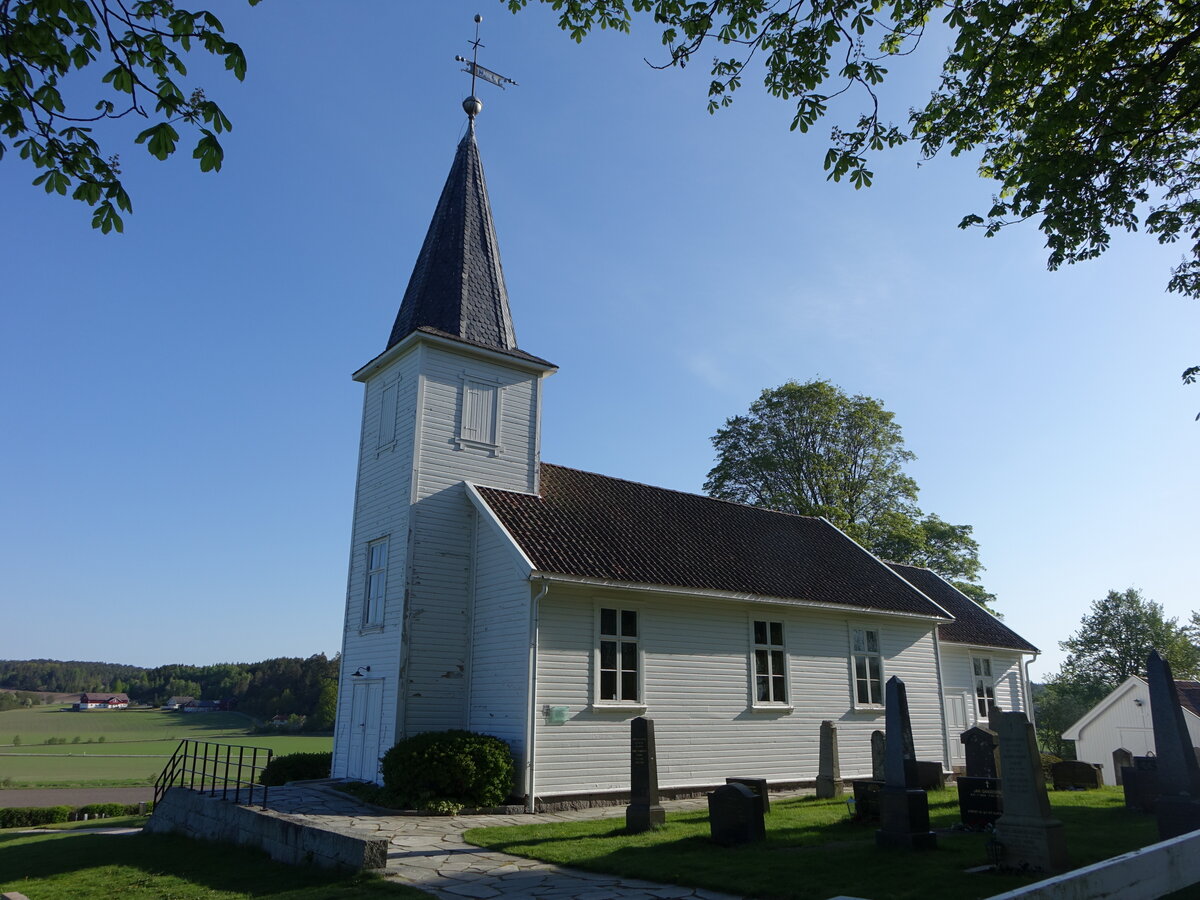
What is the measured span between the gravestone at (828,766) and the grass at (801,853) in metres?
3.10

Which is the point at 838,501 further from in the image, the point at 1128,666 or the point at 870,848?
the point at 1128,666

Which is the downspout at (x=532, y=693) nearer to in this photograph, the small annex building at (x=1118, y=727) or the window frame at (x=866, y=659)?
the window frame at (x=866, y=659)

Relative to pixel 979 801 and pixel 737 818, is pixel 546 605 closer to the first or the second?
pixel 737 818

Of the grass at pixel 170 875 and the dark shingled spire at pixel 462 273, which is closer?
the grass at pixel 170 875

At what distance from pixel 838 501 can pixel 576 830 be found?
25525 mm

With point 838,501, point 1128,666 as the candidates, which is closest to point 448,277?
point 838,501

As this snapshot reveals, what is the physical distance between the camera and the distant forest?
247ft

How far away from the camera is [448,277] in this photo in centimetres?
2016

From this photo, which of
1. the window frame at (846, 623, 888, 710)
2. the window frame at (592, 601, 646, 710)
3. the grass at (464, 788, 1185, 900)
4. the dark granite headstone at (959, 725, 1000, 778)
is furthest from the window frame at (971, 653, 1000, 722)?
the window frame at (592, 601, 646, 710)

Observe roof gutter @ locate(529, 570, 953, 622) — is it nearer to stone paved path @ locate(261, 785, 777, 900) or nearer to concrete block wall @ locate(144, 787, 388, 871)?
stone paved path @ locate(261, 785, 777, 900)

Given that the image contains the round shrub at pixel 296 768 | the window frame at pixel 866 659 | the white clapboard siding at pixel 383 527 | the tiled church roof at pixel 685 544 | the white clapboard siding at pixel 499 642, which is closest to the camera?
the white clapboard siding at pixel 499 642

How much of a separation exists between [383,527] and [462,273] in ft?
21.7

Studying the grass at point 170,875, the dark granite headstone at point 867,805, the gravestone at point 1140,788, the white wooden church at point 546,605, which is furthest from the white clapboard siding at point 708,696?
the gravestone at point 1140,788

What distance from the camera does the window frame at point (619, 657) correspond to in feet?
52.5
